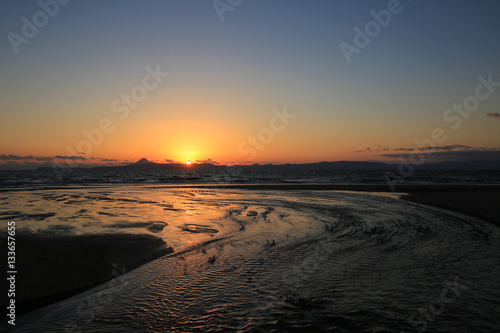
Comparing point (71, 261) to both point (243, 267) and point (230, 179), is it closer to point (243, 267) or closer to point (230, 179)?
point (243, 267)

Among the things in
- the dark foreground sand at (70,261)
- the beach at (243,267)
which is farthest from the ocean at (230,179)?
the beach at (243,267)

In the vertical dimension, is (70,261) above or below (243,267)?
above

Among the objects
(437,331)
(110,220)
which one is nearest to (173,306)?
(437,331)

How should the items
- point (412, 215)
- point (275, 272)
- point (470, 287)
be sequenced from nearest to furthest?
point (470, 287), point (275, 272), point (412, 215)

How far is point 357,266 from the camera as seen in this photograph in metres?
8.77

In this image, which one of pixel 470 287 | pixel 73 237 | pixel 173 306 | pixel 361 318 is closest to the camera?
pixel 361 318

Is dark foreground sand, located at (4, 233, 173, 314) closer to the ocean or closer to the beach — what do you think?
the beach

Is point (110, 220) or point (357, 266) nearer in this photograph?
point (357, 266)

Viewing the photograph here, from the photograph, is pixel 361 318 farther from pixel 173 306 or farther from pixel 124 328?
pixel 124 328

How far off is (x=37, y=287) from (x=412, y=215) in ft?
62.3

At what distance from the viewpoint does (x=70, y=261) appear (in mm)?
8984

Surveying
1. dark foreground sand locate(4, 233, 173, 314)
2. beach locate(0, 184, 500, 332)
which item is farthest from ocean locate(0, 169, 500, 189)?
beach locate(0, 184, 500, 332)

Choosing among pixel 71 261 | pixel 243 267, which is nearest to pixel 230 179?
pixel 71 261

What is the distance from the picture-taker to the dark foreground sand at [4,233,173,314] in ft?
23.7
